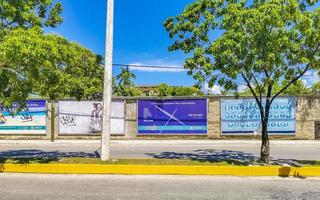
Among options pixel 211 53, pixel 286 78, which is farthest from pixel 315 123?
pixel 211 53

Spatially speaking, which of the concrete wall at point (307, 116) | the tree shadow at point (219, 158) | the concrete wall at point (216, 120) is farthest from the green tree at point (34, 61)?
the concrete wall at point (307, 116)

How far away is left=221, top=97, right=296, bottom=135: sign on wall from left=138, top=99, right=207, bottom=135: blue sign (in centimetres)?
135

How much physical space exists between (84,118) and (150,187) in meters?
18.8

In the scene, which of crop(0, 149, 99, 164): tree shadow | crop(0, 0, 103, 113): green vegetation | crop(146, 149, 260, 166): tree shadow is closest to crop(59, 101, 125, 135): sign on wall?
crop(0, 149, 99, 164): tree shadow

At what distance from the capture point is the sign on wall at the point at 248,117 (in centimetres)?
2748

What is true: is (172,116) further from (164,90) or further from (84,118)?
(164,90)

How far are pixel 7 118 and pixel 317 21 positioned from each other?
22.1m

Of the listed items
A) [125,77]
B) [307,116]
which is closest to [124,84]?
[125,77]

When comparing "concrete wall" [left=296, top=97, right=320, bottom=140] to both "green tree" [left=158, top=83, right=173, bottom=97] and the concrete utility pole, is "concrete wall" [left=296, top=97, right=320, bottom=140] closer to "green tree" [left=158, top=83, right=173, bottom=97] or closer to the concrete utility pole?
the concrete utility pole

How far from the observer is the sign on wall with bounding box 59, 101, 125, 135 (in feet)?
94.1

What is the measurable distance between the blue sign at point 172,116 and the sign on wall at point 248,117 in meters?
1.35

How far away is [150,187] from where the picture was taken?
1074 centimetres

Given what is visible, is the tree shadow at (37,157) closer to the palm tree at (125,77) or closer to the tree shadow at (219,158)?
the tree shadow at (219,158)

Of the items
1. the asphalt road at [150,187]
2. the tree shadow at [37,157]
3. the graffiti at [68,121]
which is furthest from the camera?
the graffiti at [68,121]
